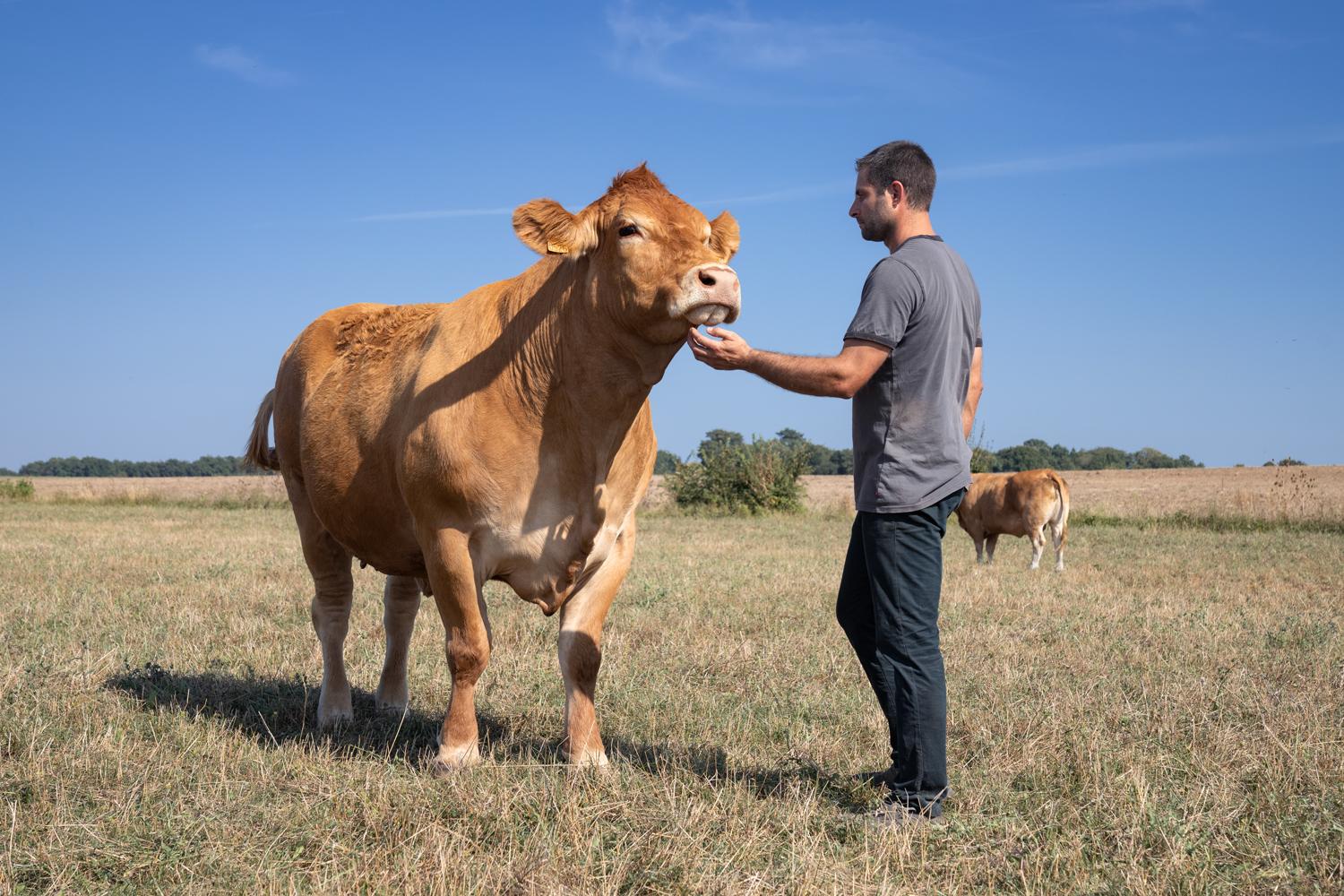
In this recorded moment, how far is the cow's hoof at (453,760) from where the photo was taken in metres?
4.62

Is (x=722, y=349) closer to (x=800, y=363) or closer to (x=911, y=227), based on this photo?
(x=800, y=363)

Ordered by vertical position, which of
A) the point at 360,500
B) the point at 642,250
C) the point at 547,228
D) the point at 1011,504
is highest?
the point at 547,228

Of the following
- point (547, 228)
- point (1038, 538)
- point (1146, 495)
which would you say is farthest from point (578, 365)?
point (1146, 495)

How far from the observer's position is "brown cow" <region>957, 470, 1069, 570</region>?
55.1ft

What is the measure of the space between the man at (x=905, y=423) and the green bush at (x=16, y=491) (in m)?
33.9

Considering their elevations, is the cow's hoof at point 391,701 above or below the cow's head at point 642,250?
below

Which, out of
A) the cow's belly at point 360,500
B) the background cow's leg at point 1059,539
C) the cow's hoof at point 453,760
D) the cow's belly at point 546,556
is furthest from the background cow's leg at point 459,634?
the background cow's leg at point 1059,539

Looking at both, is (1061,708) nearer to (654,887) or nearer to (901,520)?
(901,520)

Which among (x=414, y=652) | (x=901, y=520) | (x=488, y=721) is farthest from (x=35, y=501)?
(x=901, y=520)

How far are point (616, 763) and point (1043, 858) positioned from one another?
6.06 feet

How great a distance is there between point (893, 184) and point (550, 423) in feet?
5.61

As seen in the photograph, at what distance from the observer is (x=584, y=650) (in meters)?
4.86

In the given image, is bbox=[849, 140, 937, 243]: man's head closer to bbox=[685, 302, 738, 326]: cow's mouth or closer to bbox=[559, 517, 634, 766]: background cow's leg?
bbox=[685, 302, 738, 326]: cow's mouth

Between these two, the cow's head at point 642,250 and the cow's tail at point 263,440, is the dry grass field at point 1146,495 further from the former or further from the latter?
the cow's head at point 642,250
